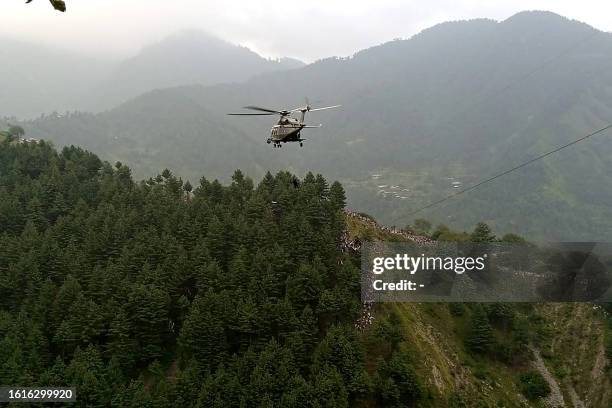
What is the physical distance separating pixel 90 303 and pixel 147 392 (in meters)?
17.8

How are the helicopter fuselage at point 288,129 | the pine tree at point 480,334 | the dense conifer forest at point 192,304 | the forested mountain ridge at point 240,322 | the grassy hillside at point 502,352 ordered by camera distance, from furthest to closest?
the pine tree at point 480,334, the grassy hillside at point 502,352, the forested mountain ridge at point 240,322, the dense conifer forest at point 192,304, the helicopter fuselage at point 288,129

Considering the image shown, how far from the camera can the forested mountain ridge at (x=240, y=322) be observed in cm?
6334

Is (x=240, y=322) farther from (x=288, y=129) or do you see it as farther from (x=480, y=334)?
(x=480, y=334)

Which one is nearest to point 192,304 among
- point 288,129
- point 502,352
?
point 288,129

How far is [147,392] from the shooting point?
62.8 m

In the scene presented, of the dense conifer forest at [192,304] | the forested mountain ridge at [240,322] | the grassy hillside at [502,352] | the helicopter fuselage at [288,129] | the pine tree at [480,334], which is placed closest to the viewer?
the helicopter fuselage at [288,129]

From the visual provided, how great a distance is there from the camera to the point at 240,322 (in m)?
68.4

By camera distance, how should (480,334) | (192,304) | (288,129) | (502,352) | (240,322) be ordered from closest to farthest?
(288,129) < (240,322) < (192,304) < (480,334) < (502,352)

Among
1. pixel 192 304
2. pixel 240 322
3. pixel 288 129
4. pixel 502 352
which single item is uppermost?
pixel 288 129

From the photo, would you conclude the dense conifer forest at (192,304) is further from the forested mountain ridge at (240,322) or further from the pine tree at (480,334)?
the pine tree at (480,334)

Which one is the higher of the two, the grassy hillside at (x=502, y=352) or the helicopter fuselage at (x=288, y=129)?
the helicopter fuselage at (x=288, y=129)

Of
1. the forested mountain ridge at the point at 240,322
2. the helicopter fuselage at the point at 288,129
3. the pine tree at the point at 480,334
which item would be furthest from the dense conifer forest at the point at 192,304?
the pine tree at the point at 480,334

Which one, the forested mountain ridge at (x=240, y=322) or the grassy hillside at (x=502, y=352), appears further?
the grassy hillside at (x=502, y=352)

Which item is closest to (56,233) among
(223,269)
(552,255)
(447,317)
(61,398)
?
(223,269)
